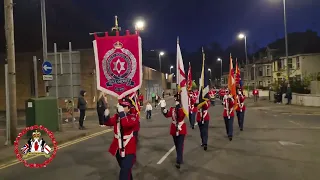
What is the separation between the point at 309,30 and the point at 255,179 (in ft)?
282

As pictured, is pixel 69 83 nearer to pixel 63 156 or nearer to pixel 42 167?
pixel 63 156

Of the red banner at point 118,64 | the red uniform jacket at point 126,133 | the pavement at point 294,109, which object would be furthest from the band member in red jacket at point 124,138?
the pavement at point 294,109

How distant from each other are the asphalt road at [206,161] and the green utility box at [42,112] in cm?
237

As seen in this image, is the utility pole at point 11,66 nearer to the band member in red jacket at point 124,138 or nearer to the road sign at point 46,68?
the road sign at point 46,68

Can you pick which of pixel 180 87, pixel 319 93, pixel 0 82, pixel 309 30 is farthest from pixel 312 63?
pixel 180 87

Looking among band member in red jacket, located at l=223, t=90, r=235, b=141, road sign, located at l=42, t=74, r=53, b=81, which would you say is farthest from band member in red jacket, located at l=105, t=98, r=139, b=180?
road sign, located at l=42, t=74, r=53, b=81

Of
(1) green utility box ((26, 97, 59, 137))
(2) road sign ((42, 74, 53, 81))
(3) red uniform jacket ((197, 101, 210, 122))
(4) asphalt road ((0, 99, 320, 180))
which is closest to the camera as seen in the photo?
(4) asphalt road ((0, 99, 320, 180))

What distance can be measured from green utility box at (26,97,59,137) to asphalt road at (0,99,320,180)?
2367mm

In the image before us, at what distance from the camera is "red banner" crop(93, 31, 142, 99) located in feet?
24.4

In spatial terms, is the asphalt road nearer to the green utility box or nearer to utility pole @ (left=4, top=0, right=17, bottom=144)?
utility pole @ (left=4, top=0, right=17, bottom=144)

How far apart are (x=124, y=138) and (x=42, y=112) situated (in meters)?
9.89

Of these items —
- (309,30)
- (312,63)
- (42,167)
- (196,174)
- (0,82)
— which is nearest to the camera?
(196,174)

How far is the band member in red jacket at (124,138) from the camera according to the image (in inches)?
249

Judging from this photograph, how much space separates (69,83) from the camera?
67.9ft
